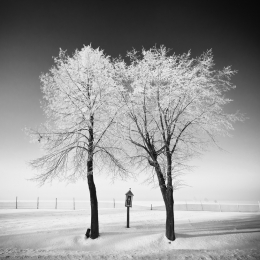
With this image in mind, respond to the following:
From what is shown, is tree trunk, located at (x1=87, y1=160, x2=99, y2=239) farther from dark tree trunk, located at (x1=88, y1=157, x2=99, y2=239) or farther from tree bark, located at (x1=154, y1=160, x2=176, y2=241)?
tree bark, located at (x1=154, y1=160, x2=176, y2=241)

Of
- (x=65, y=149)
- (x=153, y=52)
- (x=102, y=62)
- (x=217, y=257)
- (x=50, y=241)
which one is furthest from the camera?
(x=102, y=62)

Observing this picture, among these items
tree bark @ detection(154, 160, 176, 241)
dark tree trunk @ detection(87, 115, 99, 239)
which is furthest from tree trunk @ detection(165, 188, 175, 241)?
dark tree trunk @ detection(87, 115, 99, 239)

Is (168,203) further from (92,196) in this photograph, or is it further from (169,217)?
(92,196)

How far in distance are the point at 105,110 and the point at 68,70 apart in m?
3.06

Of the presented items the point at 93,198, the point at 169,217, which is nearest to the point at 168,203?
the point at 169,217

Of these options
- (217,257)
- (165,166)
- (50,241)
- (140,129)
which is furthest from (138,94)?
(50,241)

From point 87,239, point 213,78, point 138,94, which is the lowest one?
point 87,239

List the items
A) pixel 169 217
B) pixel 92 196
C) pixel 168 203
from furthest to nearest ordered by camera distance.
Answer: pixel 92 196 < pixel 168 203 < pixel 169 217

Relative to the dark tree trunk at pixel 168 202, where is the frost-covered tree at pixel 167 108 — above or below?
above

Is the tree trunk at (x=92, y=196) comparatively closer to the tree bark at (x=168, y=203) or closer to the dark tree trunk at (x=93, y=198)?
the dark tree trunk at (x=93, y=198)

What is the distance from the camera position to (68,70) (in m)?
9.21

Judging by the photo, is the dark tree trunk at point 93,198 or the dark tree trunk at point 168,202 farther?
the dark tree trunk at point 93,198

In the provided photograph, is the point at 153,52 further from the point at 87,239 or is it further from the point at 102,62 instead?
the point at 87,239

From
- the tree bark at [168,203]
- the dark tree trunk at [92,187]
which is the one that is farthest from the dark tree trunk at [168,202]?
the dark tree trunk at [92,187]
